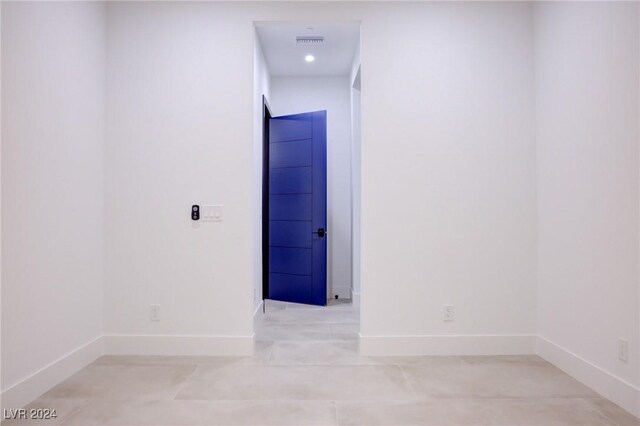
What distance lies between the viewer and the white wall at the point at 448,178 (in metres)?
3.08

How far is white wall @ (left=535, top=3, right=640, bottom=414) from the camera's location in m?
2.20

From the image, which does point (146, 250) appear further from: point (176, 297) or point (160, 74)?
point (160, 74)

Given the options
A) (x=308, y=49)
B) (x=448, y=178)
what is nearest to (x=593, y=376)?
(x=448, y=178)

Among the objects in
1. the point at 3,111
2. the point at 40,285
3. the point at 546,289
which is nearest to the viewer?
the point at 3,111

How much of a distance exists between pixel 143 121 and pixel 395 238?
2139 millimetres

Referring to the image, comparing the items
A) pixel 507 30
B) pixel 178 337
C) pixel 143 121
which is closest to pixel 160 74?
pixel 143 121

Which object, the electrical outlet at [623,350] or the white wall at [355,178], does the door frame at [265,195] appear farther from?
the electrical outlet at [623,350]

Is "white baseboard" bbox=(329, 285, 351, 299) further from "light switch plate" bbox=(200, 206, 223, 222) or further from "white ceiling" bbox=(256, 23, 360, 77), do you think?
"white ceiling" bbox=(256, 23, 360, 77)

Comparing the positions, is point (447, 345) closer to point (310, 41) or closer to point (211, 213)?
point (211, 213)

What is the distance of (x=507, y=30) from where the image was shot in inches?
124

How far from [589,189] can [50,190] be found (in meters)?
3.32

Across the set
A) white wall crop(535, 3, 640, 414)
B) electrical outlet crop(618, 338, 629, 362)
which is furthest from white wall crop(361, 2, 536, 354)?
electrical outlet crop(618, 338, 629, 362)

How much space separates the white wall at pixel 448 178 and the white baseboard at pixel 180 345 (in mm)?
983

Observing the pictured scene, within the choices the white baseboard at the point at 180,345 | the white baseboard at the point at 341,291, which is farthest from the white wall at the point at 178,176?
the white baseboard at the point at 341,291
